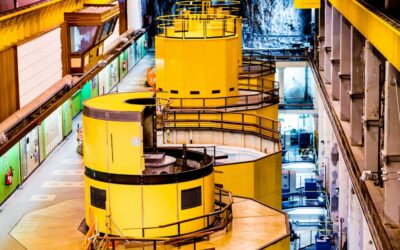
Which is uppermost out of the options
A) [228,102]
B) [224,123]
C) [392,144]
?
[392,144]

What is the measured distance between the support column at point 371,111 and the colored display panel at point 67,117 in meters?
12.6

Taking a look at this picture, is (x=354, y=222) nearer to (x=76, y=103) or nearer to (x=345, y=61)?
(x=345, y=61)

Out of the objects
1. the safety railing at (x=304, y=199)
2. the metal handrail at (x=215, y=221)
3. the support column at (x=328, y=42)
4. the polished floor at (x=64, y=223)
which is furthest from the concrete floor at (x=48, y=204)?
the support column at (x=328, y=42)

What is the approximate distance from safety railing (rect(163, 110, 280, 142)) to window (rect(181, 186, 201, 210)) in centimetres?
866

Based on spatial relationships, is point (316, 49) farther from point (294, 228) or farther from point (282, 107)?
point (294, 228)

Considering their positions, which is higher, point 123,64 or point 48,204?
point 123,64

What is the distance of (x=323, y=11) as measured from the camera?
1638 inches

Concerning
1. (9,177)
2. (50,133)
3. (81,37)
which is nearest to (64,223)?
(9,177)

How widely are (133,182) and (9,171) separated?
8034 mm

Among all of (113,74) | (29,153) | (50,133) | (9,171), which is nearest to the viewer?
(9,171)

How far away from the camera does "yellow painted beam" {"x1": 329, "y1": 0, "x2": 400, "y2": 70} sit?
15.3m

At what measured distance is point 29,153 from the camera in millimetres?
25984

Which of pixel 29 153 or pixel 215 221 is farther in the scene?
pixel 29 153

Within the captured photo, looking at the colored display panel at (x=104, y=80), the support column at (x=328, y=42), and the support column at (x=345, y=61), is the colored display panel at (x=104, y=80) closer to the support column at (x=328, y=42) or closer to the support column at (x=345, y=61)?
the support column at (x=328, y=42)
